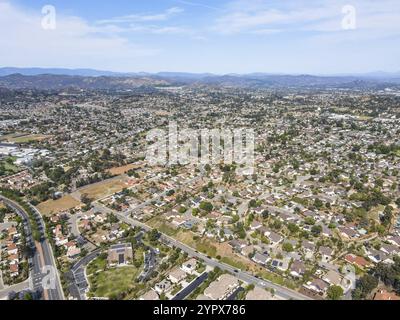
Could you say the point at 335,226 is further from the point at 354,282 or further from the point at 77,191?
the point at 77,191

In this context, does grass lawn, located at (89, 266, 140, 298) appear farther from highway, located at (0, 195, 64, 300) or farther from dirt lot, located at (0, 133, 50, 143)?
dirt lot, located at (0, 133, 50, 143)

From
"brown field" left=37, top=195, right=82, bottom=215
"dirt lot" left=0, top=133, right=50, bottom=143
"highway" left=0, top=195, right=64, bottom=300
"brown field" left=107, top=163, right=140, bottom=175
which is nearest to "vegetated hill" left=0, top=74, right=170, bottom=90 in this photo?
"dirt lot" left=0, top=133, right=50, bottom=143

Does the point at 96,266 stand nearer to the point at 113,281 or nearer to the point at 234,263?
the point at 113,281

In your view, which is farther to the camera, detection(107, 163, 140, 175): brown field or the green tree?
detection(107, 163, 140, 175): brown field

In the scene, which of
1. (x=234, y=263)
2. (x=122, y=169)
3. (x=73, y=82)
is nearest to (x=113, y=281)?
(x=234, y=263)

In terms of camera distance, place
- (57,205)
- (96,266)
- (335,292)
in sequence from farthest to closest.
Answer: (57,205)
(96,266)
(335,292)

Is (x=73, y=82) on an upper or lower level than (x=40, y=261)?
upper
